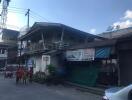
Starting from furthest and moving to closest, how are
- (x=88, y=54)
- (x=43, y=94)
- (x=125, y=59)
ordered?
(x=88, y=54) → (x=43, y=94) → (x=125, y=59)

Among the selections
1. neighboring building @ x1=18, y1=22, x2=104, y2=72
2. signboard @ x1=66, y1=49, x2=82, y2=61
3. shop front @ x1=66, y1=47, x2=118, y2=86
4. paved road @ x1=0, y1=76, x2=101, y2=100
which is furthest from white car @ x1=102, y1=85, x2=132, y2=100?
neighboring building @ x1=18, y1=22, x2=104, y2=72

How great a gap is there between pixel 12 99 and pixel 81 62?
9278 mm

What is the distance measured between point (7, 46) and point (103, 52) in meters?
45.6

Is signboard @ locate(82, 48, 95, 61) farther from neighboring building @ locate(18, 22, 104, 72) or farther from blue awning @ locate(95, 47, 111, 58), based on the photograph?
neighboring building @ locate(18, 22, 104, 72)

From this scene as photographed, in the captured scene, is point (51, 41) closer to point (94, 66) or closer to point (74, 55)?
point (74, 55)

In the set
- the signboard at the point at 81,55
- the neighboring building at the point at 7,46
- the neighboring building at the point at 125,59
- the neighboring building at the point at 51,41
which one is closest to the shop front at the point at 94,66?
the signboard at the point at 81,55

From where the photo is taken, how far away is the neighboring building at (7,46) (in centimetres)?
5985

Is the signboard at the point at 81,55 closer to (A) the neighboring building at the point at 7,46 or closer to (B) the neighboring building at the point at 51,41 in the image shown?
(B) the neighboring building at the point at 51,41

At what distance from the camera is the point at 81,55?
71.7 ft

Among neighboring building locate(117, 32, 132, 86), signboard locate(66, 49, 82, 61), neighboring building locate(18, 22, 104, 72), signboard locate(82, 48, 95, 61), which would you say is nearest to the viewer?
neighboring building locate(117, 32, 132, 86)

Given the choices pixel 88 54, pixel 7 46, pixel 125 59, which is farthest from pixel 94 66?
pixel 7 46

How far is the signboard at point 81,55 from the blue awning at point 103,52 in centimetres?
49

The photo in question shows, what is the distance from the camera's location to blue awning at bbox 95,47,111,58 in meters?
18.3

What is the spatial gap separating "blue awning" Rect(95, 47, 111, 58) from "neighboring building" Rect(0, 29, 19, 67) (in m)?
38.9
